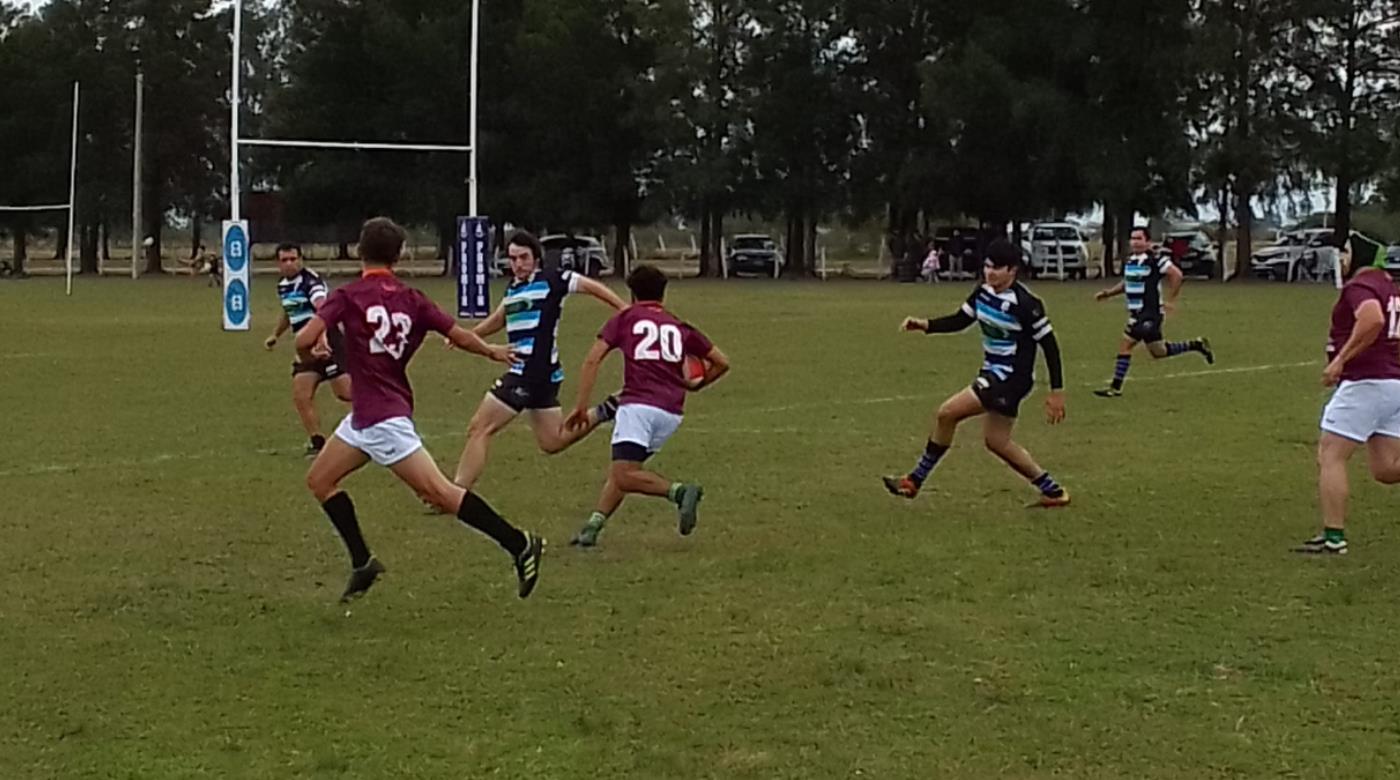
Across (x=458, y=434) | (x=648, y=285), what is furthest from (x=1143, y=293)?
(x=648, y=285)

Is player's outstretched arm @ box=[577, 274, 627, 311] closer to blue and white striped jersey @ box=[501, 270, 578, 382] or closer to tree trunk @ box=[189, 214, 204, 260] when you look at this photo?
blue and white striped jersey @ box=[501, 270, 578, 382]

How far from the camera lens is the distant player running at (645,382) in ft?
31.5

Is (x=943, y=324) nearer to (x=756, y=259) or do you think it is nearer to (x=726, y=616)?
(x=726, y=616)

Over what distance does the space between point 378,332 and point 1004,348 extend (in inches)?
167

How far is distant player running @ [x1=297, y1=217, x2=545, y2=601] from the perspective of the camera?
26.4ft

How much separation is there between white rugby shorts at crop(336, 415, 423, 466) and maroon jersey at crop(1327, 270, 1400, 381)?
4.53 m

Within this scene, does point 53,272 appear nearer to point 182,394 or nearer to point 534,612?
point 182,394

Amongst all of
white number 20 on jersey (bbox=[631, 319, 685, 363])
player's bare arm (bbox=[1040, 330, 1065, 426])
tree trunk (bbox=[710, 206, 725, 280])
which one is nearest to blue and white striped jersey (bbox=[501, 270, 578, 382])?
white number 20 on jersey (bbox=[631, 319, 685, 363])

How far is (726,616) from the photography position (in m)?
8.09

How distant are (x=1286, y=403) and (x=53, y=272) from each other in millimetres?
62457

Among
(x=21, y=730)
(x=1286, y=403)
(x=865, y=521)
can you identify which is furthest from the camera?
(x=1286, y=403)

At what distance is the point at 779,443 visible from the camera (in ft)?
47.4

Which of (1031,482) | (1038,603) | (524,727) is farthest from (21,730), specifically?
(1031,482)

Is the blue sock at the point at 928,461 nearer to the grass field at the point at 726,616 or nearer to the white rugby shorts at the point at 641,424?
the grass field at the point at 726,616
